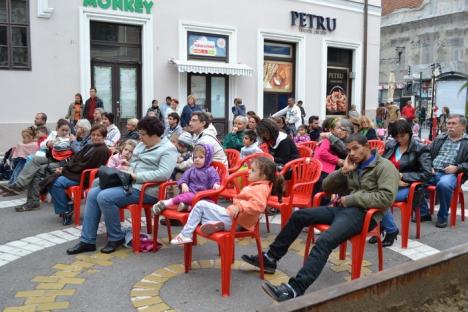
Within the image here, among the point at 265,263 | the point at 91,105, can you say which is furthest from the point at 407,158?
the point at 91,105

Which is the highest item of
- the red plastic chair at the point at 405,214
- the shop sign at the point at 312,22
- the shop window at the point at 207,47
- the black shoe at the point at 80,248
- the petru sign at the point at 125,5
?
the shop sign at the point at 312,22

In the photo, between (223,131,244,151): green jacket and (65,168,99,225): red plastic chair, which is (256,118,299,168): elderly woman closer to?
(223,131,244,151): green jacket

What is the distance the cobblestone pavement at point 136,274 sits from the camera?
380 cm

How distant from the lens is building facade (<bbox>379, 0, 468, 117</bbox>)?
37.5 m

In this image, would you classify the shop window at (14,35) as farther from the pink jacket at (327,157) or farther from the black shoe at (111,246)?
the pink jacket at (327,157)

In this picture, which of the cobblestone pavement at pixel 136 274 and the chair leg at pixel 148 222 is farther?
the chair leg at pixel 148 222

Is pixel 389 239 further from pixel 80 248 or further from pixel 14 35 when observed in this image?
pixel 14 35

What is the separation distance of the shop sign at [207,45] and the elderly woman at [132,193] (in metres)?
10.1

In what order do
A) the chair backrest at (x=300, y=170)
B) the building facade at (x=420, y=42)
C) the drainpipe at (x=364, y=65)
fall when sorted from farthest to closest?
1. the building facade at (x=420, y=42)
2. the drainpipe at (x=364, y=65)
3. the chair backrest at (x=300, y=170)

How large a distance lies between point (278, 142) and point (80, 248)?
2666 mm

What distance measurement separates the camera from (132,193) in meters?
4.98

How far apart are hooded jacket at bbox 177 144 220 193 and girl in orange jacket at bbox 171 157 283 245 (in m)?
0.66

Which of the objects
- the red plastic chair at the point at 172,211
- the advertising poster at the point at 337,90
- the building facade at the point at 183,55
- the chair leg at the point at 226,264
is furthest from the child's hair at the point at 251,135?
the advertising poster at the point at 337,90

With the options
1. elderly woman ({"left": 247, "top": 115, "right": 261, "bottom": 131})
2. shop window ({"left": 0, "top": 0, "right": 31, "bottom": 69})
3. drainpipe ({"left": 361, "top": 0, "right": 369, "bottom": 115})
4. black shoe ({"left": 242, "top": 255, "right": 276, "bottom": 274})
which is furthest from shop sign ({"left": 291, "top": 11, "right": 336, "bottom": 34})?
black shoe ({"left": 242, "top": 255, "right": 276, "bottom": 274})
